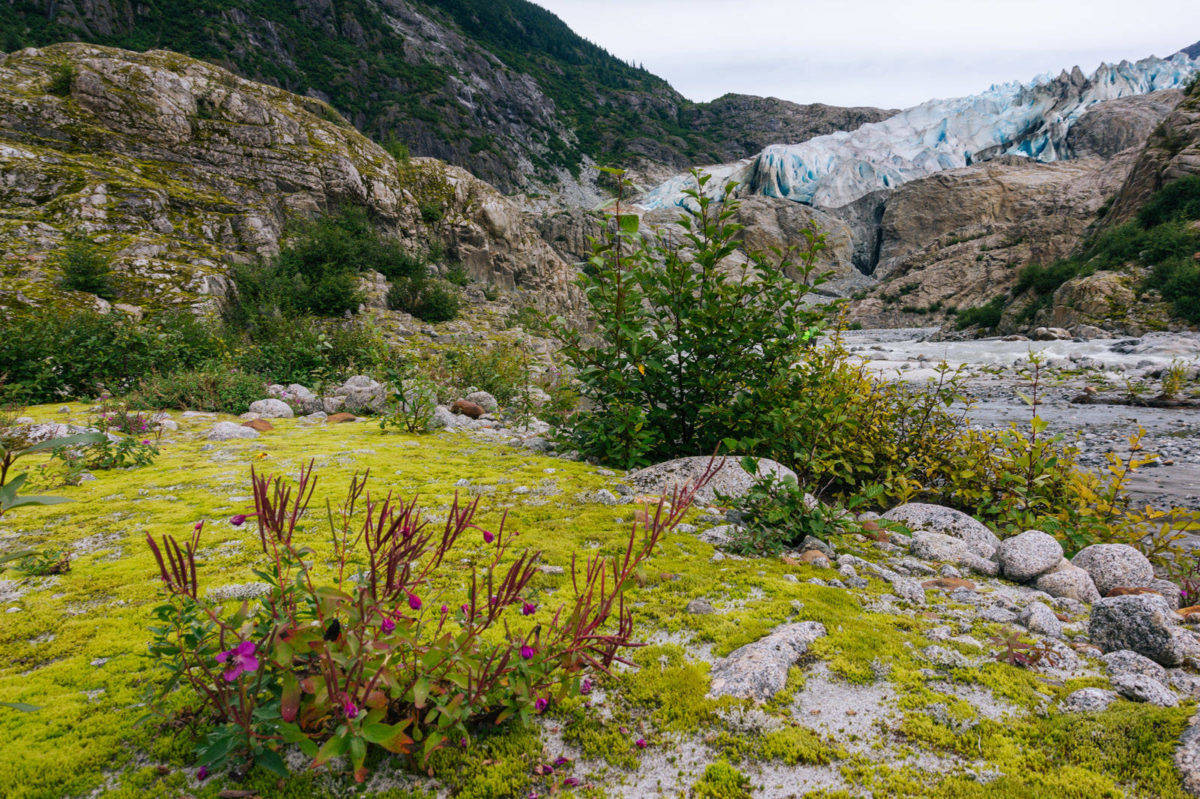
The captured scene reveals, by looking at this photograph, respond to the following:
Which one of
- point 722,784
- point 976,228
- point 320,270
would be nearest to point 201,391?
point 722,784

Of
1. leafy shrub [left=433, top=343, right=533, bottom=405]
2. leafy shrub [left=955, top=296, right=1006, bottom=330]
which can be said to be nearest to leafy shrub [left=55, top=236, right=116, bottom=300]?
leafy shrub [left=433, top=343, right=533, bottom=405]

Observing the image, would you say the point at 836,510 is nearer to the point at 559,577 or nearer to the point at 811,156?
the point at 559,577

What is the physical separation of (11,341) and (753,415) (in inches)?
403

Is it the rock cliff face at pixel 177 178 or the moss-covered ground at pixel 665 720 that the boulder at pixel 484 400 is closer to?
the moss-covered ground at pixel 665 720

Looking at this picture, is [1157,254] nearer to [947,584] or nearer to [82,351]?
[947,584]

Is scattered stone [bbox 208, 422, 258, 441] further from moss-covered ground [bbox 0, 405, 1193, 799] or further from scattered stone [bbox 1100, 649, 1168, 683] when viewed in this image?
scattered stone [bbox 1100, 649, 1168, 683]

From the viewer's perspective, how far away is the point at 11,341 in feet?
23.2

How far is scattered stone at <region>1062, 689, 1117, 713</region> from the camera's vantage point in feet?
5.19

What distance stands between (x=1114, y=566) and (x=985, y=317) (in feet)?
133

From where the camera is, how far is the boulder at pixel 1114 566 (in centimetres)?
299

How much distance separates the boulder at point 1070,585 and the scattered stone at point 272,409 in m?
8.13

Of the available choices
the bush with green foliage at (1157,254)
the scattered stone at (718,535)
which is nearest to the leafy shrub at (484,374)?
the scattered stone at (718,535)

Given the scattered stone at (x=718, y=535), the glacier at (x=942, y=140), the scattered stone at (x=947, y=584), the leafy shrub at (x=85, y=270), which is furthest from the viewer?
the glacier at (x=942, y=140)

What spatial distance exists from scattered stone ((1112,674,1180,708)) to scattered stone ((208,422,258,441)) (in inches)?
267
